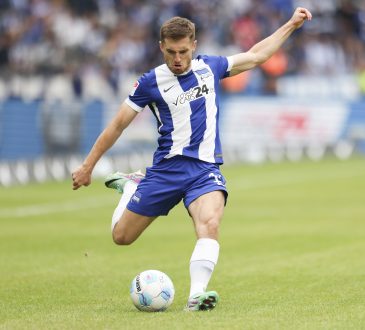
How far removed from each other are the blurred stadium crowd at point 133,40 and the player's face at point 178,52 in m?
22.0

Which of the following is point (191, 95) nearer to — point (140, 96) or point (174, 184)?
point (140, 96)

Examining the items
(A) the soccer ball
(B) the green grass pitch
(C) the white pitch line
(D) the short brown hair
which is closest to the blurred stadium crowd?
(B) the green grass pitch

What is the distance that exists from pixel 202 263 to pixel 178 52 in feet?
5.86

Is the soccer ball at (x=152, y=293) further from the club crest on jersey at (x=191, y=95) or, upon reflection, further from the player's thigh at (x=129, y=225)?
the club crest on jersey at (x=191, y=95)

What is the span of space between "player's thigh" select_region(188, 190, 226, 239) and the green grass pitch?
0.66m

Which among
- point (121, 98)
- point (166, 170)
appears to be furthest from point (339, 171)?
point (166, 170)

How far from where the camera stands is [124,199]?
33.7 ft

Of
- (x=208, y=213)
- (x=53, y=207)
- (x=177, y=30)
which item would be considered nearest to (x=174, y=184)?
(x=208, y=213)

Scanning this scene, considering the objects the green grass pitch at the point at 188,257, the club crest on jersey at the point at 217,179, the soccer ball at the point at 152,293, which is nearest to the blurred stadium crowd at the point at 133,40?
the green grass pitch at the point at 188,257

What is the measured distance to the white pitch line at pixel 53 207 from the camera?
19439mm

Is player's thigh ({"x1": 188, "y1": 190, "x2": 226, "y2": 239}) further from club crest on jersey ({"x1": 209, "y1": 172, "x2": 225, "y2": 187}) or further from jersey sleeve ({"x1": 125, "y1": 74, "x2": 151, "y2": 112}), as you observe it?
jersey sleeve ({"x1": 125, "y1": 74, "x2": 151, "y2": 112})

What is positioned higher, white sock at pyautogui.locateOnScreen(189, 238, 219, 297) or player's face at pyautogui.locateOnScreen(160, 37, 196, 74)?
player's face at pyautogui.locateOnScreen(160, 37, 196, 74)

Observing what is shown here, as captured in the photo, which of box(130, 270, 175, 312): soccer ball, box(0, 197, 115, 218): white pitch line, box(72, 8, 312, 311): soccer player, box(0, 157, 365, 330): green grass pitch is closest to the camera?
box(0, 157, 365, 330): green grass pitch

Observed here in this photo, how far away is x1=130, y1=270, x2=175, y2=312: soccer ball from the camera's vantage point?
9.04m
